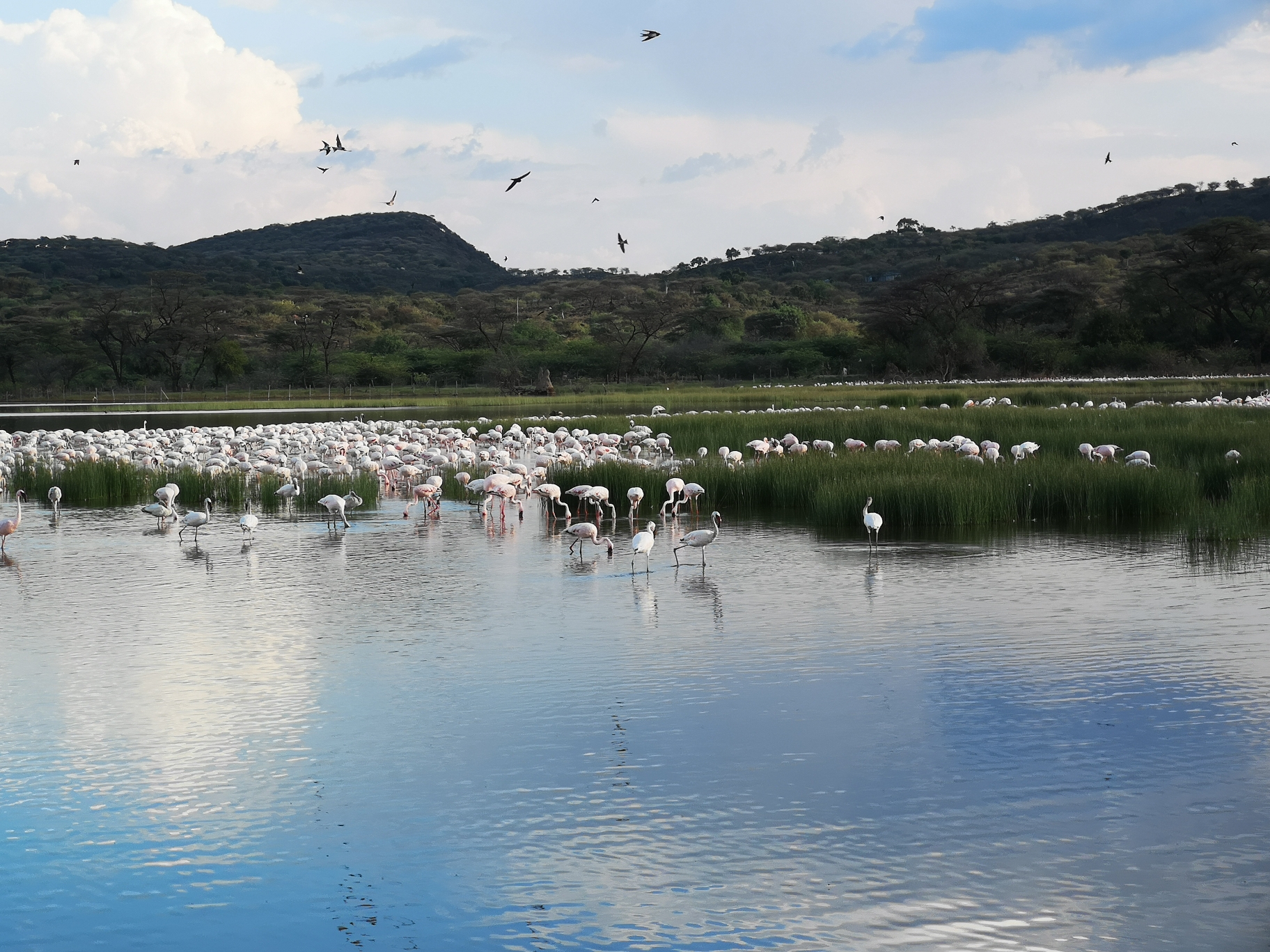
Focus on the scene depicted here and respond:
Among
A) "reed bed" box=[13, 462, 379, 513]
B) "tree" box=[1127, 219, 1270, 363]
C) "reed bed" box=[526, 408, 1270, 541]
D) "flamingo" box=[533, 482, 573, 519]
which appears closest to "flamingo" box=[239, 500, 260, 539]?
"reed bed" box=[13, 462, 379, 513]

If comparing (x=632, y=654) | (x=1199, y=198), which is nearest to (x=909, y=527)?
(x=632, y=654)

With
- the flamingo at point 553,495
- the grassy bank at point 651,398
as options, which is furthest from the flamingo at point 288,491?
the grassy bank at point 651,398

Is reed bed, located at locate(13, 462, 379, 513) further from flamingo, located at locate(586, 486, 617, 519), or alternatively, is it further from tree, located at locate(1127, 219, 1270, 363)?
tree, located at locate(1127, 219, 1270, 363)

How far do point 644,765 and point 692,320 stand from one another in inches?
3535

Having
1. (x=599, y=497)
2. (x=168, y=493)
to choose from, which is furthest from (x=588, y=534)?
(x=168, y=493)

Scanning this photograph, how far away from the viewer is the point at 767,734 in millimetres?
7656

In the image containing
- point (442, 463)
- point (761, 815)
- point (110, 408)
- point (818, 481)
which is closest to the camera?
point (761, 815)

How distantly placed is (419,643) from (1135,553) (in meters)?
8.41

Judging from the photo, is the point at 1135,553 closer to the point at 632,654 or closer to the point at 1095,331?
the point at 632,654

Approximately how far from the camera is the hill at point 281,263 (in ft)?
468

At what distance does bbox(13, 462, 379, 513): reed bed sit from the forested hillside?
3883cm

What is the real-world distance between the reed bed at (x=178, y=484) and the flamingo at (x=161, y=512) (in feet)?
6.17

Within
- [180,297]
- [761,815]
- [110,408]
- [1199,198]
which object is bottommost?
[761,815]

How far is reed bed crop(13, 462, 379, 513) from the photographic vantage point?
68.9ft
